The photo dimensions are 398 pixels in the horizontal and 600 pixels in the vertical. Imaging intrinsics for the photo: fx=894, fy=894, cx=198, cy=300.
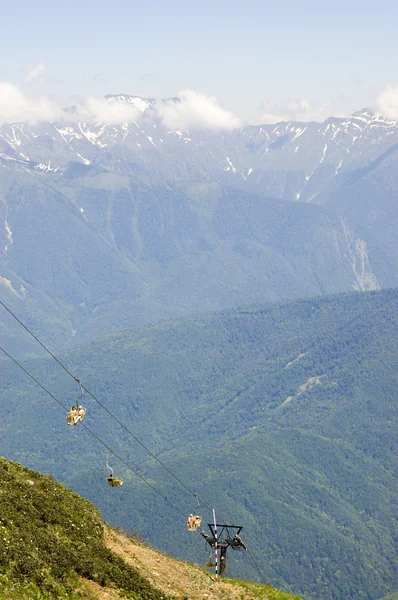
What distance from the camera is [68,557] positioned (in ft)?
141

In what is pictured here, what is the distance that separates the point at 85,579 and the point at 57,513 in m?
5.04

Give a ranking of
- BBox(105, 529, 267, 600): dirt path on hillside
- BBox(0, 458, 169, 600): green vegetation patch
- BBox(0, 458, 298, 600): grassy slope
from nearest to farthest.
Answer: BBox(0, 458, 169, 600): green vegetation patch, BBox(0, 458, 298, 600): grassy slope, BBox(105, 529, 267, 600): dirt path on hillside

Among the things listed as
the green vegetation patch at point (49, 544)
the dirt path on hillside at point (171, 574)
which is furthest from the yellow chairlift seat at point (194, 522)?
the green vegetation patch at point (49, 544)

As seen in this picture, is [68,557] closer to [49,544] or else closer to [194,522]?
[49,544]

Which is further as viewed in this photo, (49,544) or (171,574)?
(171,574)

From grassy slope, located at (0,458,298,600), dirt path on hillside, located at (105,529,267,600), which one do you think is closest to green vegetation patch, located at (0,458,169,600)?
grassy slope, located at (0,458,298,600)

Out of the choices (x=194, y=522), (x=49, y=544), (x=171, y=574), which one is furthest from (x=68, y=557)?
(x=194, y=522)

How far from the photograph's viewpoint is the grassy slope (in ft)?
129

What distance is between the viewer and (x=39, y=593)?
1500 inches

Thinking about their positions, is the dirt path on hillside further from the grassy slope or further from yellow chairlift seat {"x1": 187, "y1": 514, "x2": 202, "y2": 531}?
yellow chairlift seat {"x1": 187, "y1": 514, "x2": 202, "y2": 531}

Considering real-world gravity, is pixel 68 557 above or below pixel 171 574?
below

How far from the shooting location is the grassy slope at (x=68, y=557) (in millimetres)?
39375

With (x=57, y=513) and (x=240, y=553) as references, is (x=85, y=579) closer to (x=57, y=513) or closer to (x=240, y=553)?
(x=57, y=513)

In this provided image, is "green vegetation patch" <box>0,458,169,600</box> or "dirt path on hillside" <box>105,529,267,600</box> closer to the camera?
"green vegetation patch" <box>0,458,169,600</box>
